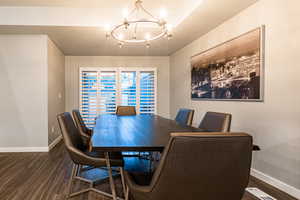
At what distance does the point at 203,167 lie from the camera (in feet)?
3.27

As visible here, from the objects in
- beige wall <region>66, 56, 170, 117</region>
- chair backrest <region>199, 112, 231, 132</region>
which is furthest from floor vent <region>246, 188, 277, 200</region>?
beige wall <region>66, 56, 170, 117</region>

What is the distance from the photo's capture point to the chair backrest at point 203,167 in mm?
955

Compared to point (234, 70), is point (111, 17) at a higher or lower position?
higher

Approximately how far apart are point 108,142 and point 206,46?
312 centimetres

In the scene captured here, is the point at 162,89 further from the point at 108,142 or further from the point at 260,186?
the point at 108,142

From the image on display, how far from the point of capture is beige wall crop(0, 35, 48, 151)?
385 centimetres

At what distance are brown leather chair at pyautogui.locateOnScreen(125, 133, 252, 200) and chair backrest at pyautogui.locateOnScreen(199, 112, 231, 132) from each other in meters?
0.87

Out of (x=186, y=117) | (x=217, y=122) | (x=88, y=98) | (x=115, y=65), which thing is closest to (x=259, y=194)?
(x=217, y=122)

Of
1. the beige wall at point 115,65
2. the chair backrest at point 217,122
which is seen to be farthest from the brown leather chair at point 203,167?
the beige wall at point 115,65

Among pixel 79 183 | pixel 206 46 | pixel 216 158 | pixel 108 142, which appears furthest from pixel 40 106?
pixel 216 158

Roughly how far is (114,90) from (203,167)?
481cm

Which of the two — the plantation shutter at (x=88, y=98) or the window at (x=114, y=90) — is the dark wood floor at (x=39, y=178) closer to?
the plantation shutter at (x=88, y=98)

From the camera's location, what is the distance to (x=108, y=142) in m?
1.39

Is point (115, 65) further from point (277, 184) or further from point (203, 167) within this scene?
point (203, 167)
